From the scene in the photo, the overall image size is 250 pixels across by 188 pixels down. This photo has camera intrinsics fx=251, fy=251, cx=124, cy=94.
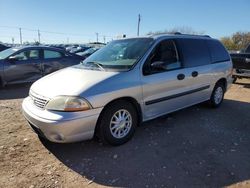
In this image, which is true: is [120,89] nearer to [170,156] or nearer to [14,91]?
[170,156]

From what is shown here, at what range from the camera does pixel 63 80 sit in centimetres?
393

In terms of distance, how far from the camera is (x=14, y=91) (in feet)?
26.7

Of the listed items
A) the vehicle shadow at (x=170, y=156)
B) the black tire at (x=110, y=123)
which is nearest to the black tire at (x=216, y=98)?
the vehicle shadow at (x=170, y=156)

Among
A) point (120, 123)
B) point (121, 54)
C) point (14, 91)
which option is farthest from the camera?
point (14, 91)

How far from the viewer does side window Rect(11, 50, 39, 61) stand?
835 centimetres

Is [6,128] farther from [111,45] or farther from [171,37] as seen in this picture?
[171,37]

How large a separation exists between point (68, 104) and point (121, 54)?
1.60m

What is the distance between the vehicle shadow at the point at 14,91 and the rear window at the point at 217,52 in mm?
5325

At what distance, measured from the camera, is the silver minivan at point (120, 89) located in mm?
3422

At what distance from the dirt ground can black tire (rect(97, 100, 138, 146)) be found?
0.13 metres

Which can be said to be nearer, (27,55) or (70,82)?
(70,82)

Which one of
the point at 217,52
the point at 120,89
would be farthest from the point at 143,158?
the point at 217,52

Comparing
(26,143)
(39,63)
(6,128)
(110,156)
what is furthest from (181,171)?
(39,63)

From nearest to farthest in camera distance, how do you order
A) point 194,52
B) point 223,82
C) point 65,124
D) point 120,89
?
point 65,124
point 120,89
point 194,52
point 223,82
